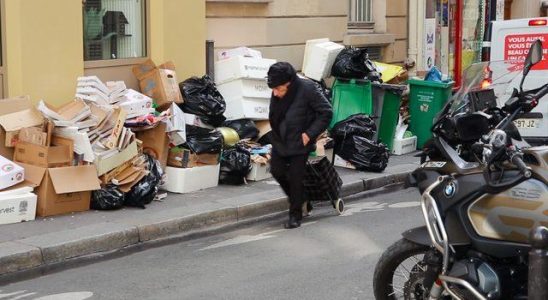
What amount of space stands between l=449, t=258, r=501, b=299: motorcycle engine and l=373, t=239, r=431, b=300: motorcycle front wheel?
0.86ft

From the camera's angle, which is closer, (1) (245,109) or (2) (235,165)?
(2) (235,165)

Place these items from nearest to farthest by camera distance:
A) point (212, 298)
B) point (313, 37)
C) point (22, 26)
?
point (212, 298) → point (22, 26) → point (313, 37)

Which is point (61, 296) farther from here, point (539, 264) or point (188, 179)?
point (539, 264)

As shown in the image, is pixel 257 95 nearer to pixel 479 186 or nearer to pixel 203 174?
pixel 203 174

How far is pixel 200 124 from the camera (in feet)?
32.0

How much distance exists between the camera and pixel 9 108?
816 cm

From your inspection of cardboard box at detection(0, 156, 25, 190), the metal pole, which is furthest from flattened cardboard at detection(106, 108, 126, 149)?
the metal pole

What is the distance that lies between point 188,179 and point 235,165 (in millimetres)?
668

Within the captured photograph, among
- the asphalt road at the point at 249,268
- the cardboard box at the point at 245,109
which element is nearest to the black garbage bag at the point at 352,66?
the cardboard box at the point at 245,109

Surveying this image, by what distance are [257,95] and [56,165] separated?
3294mm

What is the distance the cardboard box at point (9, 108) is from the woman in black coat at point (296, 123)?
2.49 metres

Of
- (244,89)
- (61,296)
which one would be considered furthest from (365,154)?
(61,296)

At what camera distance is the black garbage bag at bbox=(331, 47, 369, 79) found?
11.8 metres

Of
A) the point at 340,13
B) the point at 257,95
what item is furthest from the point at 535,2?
the point at 257,95
